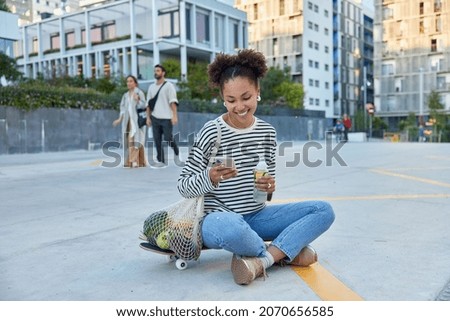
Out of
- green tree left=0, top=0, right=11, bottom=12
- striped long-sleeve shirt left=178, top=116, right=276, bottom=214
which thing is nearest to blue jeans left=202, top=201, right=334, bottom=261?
striped long-sleeve shirt left=178, top=116, right=276, bottom=214

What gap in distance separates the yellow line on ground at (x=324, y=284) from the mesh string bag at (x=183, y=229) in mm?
549

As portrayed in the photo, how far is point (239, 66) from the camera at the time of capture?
2.66 meters

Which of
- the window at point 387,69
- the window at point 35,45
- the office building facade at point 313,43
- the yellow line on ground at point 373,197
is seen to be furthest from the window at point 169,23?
the window at point 387,69

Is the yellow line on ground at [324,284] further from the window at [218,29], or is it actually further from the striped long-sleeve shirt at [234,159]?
the window at [218,29]

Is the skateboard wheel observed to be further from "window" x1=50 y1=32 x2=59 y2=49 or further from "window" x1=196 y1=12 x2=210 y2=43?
"window" x1=50 y1=32 x2=59 y2=49

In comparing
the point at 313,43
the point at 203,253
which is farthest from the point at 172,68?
the point at 203,253

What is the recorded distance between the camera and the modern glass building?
35.3 meters

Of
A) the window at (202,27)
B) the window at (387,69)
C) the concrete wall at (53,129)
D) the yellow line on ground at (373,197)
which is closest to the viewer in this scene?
the yellow line on ground at (373,197)

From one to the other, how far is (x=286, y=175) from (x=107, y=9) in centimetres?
3337

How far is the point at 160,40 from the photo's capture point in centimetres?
3384

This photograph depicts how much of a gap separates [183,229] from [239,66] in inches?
35.8

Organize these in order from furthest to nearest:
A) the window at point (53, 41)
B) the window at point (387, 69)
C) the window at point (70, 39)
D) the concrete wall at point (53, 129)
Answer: the window at point (387, 69) < the window at point (53, 41) < the window at point (70, 39) < the concrete wall at point (53, 129)

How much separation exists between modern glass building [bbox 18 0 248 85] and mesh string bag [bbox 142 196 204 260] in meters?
31.5

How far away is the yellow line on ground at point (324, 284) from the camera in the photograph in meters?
2.13
